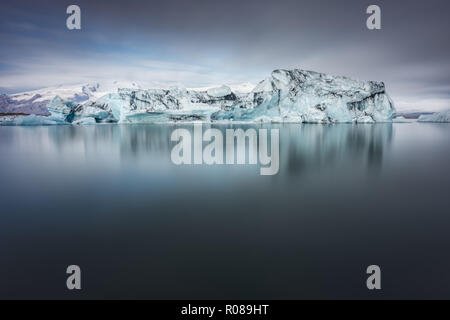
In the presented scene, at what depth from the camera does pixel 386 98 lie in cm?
3600

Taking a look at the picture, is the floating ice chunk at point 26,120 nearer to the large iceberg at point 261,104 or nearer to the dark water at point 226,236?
the large iceberg at point 261,104

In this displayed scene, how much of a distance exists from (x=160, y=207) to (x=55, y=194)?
2.74 m

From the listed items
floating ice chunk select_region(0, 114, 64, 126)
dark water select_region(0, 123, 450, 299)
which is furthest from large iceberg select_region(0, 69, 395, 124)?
dark water select_region(0, 123, 450, 299)

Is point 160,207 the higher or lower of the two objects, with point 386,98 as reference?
lower

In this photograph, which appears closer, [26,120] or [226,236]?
[226,236]

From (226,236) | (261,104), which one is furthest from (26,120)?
(226,236)

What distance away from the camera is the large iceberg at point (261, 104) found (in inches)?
1410

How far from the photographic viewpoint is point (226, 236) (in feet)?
10.9

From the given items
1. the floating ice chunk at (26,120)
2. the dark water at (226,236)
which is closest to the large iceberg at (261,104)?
the floating ice chunk at (26,120)

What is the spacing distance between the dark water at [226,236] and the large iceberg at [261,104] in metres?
32.6

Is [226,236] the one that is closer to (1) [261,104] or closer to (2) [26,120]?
(1) [261,104]

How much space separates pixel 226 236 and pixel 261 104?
3765 centimetres

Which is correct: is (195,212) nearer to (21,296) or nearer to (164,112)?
(21,296)
